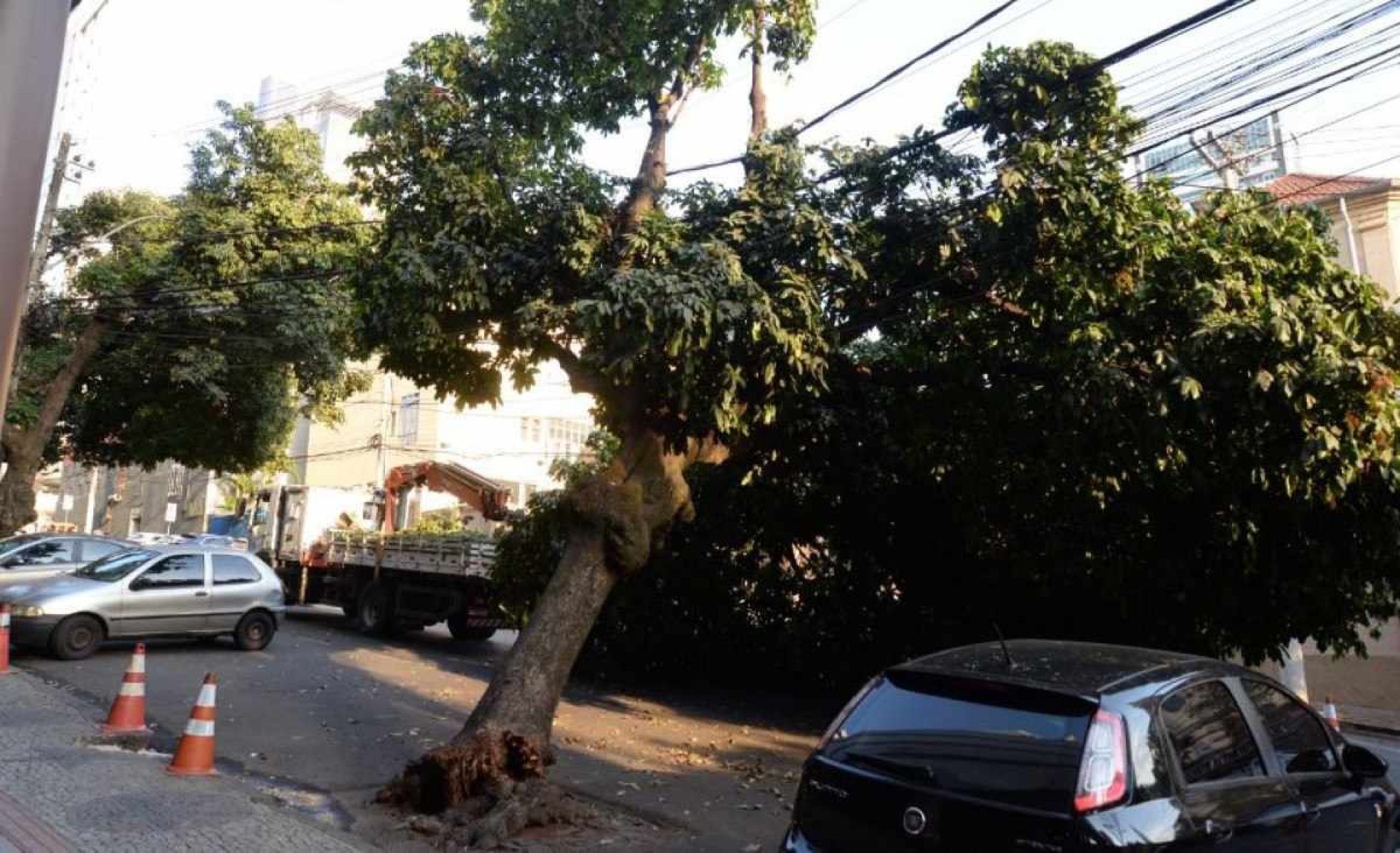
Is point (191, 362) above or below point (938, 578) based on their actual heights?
above

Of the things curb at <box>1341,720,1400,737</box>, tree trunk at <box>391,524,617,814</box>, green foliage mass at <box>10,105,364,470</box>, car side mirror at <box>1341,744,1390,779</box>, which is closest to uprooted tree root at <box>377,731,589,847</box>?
tree trunk at <box>391,524,617,814</box>

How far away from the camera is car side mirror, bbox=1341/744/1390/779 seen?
470 centimetres

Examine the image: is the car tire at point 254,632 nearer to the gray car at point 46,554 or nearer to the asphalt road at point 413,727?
the asphalt road at point 413,727

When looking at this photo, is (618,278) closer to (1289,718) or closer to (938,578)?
(1289,718)

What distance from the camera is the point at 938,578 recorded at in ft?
39.8

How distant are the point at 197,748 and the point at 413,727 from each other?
288 centimetres

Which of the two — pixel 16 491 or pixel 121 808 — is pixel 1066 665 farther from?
pixel 16 491

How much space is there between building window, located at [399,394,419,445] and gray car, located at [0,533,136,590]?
2379 cm

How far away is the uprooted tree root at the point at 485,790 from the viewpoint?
6629 millimetres

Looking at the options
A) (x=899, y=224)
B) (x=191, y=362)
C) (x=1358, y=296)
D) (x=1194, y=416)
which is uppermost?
(x=191, y=362)

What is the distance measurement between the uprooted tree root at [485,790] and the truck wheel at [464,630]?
10.6 metres

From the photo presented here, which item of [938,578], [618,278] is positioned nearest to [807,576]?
[938,578]

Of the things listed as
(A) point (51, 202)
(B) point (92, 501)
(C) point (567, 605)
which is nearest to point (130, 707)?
(C) point (567, 605)

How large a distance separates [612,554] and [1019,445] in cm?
414
